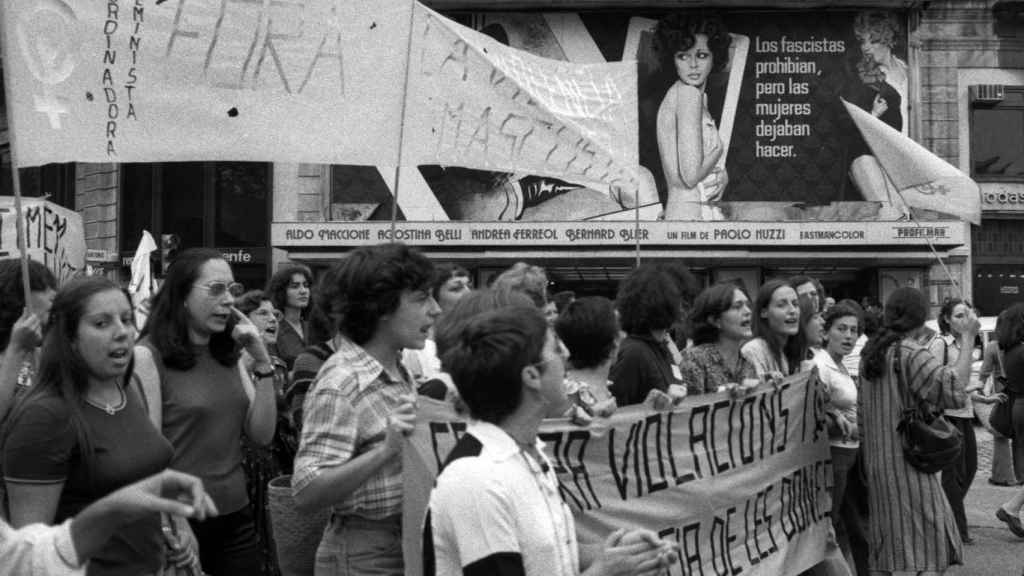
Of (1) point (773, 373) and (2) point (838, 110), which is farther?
(2) point (838, 110)

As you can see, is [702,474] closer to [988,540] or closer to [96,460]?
[96,460]

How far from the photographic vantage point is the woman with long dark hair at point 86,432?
292 centimetres

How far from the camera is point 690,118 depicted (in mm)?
19984

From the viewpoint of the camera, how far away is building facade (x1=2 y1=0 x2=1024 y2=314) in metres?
19.1

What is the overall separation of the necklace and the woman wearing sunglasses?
0.60 meters

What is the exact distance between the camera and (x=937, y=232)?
18031 mm

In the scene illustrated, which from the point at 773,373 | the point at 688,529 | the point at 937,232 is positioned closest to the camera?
the point at 688,529

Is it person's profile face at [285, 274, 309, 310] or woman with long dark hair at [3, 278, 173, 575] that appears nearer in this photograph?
woman with long dark hair at [3, 278, 173, 575]

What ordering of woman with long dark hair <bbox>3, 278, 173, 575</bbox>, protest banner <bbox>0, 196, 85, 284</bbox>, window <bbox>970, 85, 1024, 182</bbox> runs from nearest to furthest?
1. woman with long dark hair <bbox>3, 278, 173, 575</bbox>
2. protest banner <bbox>0, 196, 85, 284</bbox>
3. window <bbox>970, 85, 1024, 182</bbox>

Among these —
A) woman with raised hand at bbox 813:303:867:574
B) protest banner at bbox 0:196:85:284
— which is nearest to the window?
woman with raised hand at bbox 813:303:867:574

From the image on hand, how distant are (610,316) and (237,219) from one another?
693 inches

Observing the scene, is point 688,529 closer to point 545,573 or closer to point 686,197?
point 545,573

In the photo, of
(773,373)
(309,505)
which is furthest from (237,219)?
(309,505)

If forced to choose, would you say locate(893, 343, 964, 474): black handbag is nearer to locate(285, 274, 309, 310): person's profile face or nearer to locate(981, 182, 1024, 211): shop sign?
locate(285, 274, 309, 310): person's profile face
